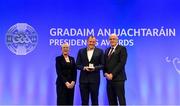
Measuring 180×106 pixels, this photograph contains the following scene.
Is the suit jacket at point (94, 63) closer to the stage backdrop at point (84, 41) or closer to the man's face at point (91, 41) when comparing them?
the man's face at point (91, 41)

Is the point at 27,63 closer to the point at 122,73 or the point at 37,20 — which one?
the point at 37,20

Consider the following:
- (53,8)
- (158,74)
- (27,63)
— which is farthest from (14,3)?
(158,74)

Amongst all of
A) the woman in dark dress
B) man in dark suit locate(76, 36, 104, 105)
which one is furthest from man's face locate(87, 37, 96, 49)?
the woman in dark dress

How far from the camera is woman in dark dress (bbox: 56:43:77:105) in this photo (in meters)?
5.28

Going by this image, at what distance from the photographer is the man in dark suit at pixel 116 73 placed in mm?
4977

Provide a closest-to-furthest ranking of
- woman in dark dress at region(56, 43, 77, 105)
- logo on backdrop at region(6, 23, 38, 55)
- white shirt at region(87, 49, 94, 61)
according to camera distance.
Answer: white shirt at region(87, 49, 94, 61) → woman in dark dress at region(56, 43, 77, 105) → logo on backdrop at region(6, 23, 38, 55)

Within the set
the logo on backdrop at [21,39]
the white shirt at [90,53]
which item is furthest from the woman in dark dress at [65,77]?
the logo on backdrop at [21,39]

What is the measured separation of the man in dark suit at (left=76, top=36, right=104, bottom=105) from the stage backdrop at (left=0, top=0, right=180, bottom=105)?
1.01m

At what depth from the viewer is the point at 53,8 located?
618cm

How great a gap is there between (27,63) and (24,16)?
84 centimetres

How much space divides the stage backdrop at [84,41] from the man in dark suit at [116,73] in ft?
3.48

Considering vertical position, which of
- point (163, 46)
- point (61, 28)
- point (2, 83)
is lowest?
point (2, 83)

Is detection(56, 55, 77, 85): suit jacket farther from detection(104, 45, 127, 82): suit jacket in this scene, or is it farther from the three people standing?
detection(104, 45, 127, 82): suit jacket

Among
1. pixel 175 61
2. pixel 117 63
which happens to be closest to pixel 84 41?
pixel 117 63
